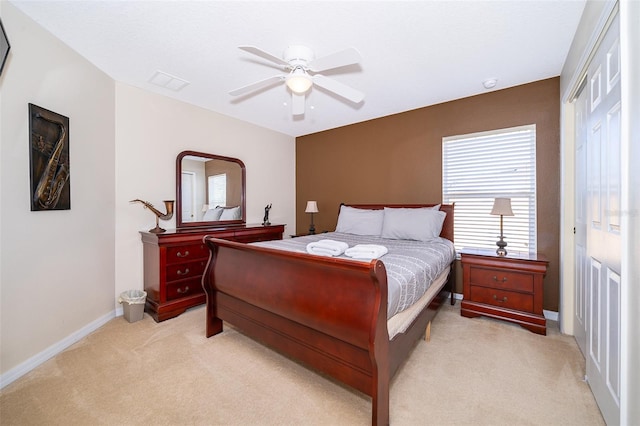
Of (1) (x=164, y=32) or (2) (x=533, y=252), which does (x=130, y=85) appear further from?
(2) (x=533, y=252)

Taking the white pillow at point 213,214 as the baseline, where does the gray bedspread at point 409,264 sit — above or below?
below

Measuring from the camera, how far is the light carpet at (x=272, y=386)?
Result: 1.50m

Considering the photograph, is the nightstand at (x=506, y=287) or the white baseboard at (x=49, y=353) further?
the nightstand at (x=506, y=287)

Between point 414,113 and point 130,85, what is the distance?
138 inches

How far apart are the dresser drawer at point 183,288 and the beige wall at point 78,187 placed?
1.80 ft

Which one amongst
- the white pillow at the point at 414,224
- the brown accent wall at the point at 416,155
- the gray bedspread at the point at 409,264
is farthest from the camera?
the white pillow at the point at 414,224

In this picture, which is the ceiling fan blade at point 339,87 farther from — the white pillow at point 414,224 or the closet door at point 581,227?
the closet door at point 581,227

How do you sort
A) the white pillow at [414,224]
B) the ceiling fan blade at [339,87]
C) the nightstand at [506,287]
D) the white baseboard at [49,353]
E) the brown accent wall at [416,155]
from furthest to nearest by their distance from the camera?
the white pillow at [414,224], the brown accent wall at [416,155], the nightstand at [506,287], the ceiling fan blade at [339,87], the white baseboard at [49,353]

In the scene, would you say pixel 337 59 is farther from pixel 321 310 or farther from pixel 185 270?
pixel 185 270

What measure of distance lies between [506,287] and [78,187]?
4215 millimetres

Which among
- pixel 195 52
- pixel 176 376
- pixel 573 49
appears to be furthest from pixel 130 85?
pixel 573 49

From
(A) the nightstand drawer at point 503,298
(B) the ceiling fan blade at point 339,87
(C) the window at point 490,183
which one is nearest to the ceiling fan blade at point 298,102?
(B) the ceiling fan blade at point 339,87

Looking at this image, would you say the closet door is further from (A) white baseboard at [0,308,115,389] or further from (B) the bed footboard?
(A) white baseboard at [0,308,115,389]

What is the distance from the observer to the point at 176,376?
185 centimetres
